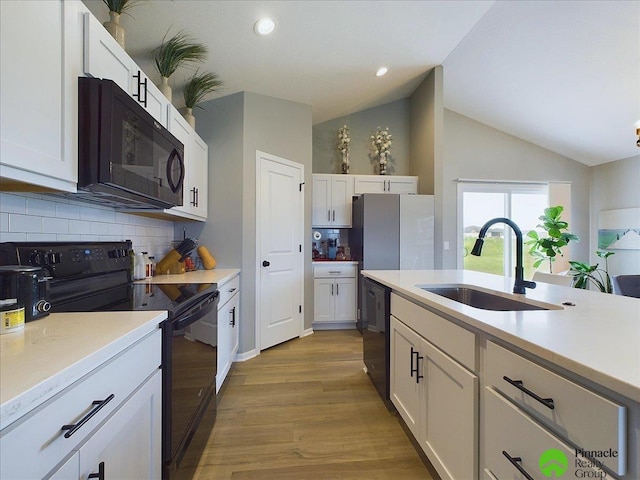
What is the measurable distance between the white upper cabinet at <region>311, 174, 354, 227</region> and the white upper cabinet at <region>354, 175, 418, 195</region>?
5.2 inches

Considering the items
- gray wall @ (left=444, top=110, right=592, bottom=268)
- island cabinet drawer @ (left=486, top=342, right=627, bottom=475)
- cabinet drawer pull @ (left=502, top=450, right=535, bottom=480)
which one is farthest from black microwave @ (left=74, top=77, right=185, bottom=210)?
gray wall @ (left=444, top=110, right=592, bottom=268)

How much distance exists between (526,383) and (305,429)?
4.76 ft

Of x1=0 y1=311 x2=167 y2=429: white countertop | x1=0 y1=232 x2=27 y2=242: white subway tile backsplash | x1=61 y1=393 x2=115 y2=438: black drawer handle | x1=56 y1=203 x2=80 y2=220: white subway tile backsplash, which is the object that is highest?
x1=56 y1=203 x2=80 y2=220: white subway tile backsplash

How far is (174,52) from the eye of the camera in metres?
2.13

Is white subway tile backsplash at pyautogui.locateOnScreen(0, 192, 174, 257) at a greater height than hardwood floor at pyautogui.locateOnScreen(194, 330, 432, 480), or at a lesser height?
greater

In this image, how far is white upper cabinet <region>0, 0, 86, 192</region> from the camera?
0.86 m

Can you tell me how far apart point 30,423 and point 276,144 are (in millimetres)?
3133

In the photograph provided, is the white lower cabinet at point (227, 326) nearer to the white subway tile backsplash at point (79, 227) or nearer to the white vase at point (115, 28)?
the white subway tile backsplash at point (79, 227)

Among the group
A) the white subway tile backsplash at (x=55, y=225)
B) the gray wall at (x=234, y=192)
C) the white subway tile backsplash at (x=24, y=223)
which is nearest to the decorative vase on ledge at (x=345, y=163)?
the gray wall at (x=234, y=192)

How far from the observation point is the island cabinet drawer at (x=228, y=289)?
221 centimetres

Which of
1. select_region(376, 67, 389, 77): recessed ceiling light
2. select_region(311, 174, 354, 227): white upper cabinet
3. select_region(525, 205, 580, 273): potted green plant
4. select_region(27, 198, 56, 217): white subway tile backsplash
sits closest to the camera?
select_region(27, 198, 56, 217): white subway tile backsplash

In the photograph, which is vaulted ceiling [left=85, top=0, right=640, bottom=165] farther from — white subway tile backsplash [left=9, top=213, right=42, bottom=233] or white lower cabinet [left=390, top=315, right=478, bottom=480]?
white lower cabinet [left=390, top=315, right=478, bottom=480]

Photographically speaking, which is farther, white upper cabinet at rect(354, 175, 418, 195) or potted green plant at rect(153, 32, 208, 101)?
white upper cabinet at rect(354, 175, 418, 195)

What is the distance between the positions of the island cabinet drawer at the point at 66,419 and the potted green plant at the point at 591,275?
16.4 feet
